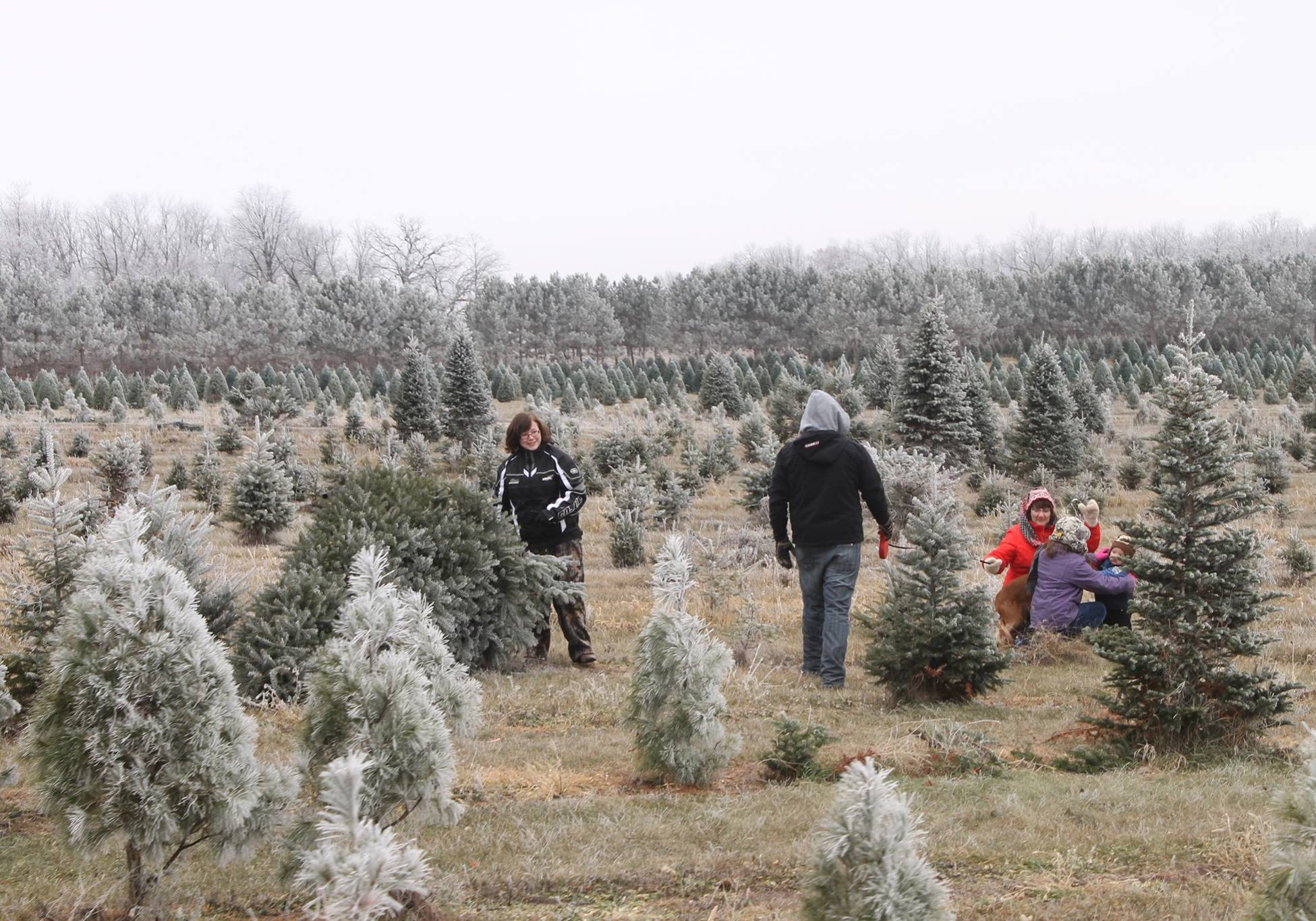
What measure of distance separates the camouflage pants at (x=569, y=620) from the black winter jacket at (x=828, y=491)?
1.58 metres


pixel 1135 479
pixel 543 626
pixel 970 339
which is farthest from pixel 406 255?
pixel 543 626

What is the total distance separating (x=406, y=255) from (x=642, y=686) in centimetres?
7392

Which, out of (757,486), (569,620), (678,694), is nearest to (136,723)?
(678,694)

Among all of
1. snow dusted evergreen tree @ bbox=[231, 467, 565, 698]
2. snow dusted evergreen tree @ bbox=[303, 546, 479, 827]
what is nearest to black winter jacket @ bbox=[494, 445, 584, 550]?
snow dusted evergreen tree @ bbox=[231, 467, 565, 698]

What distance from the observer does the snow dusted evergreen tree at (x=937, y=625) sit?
640 centimetres

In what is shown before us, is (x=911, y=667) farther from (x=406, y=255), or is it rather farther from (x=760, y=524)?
(x=406, y=255)

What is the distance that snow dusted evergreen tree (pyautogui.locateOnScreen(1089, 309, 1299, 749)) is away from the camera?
5.27 metres

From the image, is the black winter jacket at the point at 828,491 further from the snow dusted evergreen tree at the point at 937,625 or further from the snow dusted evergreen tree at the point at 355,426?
the snow dusted evergreen tree at the point at 355,426

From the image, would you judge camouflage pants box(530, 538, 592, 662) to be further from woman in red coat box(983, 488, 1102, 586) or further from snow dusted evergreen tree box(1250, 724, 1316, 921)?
snow dusted evergreen tree box(1250, 724, 1316, 921)

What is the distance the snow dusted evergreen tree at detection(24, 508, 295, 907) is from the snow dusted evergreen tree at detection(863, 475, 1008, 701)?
13.7ft

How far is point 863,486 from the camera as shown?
23.2ft

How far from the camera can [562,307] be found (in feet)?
180

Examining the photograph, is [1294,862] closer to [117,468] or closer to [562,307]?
[117,468]

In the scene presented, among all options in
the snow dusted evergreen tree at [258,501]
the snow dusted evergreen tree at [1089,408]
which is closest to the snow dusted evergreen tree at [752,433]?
the snow dusted evergreen tree at [1089,408]
